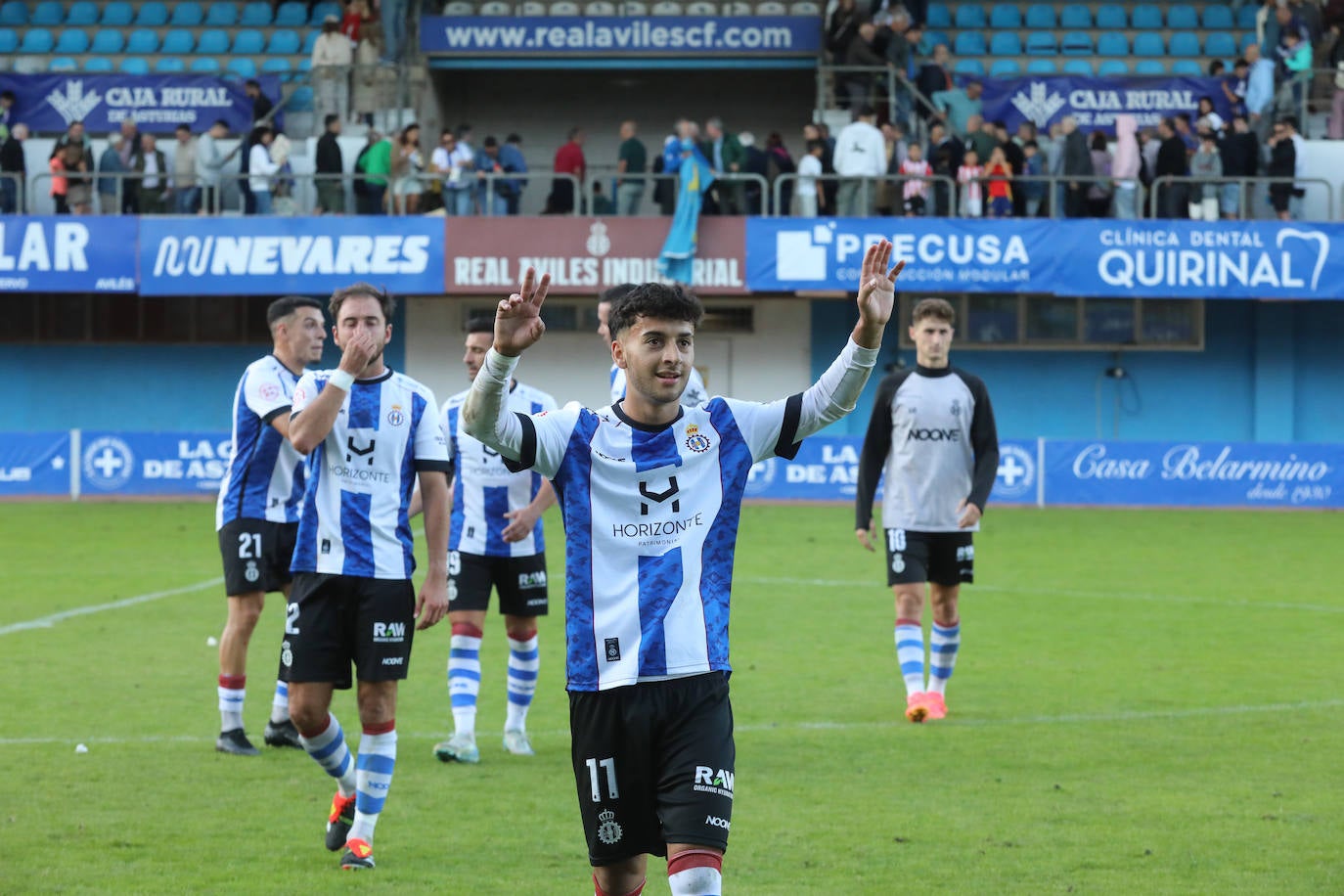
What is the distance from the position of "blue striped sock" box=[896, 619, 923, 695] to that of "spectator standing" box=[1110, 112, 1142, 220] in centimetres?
1965

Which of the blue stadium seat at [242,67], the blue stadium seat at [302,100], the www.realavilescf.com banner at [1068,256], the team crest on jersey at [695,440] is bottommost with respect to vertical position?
the team crest on jersey at [695,440]

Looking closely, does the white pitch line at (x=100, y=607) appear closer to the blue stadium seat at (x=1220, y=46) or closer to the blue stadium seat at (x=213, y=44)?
the blue stadium seat at (x=213, y=44)

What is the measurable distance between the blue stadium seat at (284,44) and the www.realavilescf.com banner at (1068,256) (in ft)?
37.1

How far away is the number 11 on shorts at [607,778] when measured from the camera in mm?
4773

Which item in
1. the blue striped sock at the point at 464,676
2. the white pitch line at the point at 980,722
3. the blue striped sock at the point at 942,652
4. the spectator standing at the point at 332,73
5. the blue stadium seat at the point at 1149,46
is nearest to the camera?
the blue striped sock at the point at 464,676

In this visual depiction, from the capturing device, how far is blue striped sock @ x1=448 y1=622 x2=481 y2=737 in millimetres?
8836

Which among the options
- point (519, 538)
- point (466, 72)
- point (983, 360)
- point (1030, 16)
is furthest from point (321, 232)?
point (519, 538)

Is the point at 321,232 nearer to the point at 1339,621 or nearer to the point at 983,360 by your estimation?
the point at 983,360

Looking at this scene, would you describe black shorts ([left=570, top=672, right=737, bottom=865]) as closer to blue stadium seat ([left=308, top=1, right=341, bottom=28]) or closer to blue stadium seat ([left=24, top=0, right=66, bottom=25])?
blue stadium seat ([left=308, top=1, right=341, bottom=28])

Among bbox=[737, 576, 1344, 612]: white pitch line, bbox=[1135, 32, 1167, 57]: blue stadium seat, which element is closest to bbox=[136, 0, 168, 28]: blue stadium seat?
bbox=[1135, 32, 1167, 57]: blue stadium seat

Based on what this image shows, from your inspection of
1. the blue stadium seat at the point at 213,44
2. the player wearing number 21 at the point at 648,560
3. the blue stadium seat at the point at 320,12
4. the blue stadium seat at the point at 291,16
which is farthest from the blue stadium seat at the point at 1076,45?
the player wearing number 21 at the point at 648,560

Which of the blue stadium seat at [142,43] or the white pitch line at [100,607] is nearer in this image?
the white pitch line at [100,607]

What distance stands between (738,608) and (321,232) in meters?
15.4

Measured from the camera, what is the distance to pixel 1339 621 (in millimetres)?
14039
